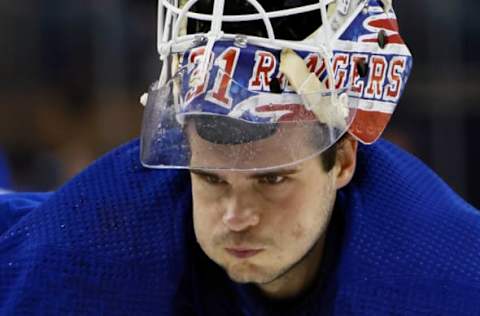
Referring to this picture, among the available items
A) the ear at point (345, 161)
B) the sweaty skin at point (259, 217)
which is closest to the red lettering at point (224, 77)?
the sweaty skin at point (259, 217)

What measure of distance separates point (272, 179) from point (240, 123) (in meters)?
0.13

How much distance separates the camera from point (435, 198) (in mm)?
2441

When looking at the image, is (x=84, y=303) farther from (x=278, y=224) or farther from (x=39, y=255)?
(x=278, y=224)

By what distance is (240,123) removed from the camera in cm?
206

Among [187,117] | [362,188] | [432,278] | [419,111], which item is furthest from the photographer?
[419,111]

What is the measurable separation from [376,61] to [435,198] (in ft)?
1.21

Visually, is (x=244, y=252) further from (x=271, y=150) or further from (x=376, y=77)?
(x=376, y=77)

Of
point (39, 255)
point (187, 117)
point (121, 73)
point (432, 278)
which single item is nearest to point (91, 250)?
point (39, 255)

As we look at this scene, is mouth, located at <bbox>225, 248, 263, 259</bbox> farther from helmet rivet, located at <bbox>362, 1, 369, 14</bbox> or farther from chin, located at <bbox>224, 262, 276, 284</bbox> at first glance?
helmet rivet, located at <bbox>362, 1, 369, 14</bbox>

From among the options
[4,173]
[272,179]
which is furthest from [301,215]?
[4,173]

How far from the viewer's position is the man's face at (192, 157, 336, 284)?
2123 millimetres

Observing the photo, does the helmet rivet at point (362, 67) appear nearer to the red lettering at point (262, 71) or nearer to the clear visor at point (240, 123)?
the clear visor at point (240, 123)

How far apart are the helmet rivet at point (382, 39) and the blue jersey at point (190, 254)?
31cm

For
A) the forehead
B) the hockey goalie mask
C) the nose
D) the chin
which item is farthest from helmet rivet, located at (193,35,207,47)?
the chin
